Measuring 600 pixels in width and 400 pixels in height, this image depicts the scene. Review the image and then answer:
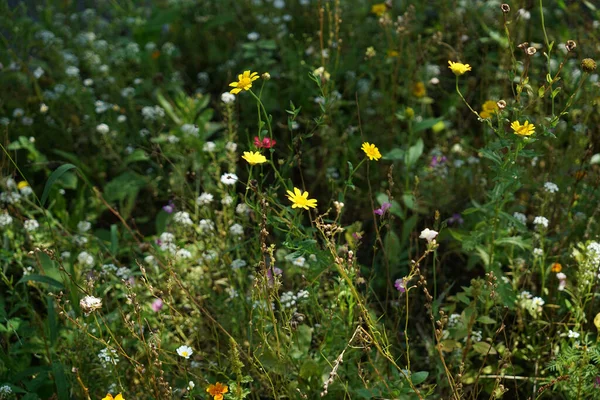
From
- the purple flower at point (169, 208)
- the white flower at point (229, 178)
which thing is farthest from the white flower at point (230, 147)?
the white flower at point (229, 178)

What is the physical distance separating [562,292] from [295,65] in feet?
5.55

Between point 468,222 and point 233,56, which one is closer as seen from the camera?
point 468,222

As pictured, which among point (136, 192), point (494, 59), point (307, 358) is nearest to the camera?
point (307, 358)

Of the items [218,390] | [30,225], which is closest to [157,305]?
[30,225]

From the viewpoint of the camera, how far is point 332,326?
2020 millimetres

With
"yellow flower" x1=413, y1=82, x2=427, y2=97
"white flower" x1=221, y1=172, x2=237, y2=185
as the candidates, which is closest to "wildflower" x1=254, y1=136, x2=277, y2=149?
"white flower" x1=221, y1=172, x2=237, y2=185

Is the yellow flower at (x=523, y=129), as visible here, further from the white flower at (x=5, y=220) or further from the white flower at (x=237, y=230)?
the white flower at (x=5, y=220)

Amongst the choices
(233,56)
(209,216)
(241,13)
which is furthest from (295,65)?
(209,216)

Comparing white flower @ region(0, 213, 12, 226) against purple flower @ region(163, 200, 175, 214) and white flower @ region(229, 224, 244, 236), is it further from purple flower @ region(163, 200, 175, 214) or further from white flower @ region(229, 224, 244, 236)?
white flower @ region(229, 224, 244, 236)

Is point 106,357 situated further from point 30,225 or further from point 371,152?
point 371,152

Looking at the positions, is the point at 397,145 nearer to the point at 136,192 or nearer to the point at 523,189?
the point at 523,189

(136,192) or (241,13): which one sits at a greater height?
(241,13)

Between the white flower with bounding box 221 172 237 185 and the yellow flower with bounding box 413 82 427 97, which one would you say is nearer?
the white flower with bounding box 221 172 237 185

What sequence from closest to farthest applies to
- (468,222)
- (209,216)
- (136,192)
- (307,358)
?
(307,358) < (209,216) < (468,222) < (136,192)
